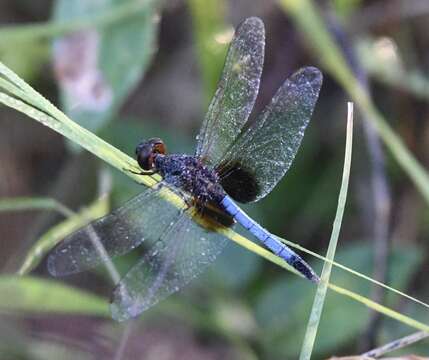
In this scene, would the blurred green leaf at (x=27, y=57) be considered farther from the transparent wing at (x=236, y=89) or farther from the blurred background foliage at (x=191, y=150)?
the transparent wing at (x=236, y=89)

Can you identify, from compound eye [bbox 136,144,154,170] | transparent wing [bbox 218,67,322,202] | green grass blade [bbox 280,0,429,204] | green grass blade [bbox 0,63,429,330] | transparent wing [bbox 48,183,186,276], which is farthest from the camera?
green grass blade [bbox 280,0,429,204]

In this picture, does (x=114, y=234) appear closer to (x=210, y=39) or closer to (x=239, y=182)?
(x=239, y=182)

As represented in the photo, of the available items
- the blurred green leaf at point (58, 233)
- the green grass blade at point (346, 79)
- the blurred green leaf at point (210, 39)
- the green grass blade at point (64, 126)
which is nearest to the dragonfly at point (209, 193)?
the blurred green leaf at point (58, 233)

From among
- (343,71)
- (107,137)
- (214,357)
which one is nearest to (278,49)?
(343,71)

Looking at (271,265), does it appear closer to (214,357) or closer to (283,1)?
(214,357)

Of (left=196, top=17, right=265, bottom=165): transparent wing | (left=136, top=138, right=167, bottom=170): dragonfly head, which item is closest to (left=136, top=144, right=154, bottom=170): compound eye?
(left=136, top=138, right=167, bottom=170): dragonfly head

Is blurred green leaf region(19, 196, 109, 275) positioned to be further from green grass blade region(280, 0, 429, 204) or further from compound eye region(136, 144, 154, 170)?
green grass blade region(280, 0, 429, 204)

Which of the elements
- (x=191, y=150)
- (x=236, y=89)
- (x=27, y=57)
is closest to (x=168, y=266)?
(x=236, y=89)

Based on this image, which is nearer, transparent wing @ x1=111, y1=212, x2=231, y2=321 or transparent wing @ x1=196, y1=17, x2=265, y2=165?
transparent wing @ x1=111, y1=212, x2=231, y2=321

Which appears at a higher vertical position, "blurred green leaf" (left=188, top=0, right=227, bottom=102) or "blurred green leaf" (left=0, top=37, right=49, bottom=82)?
"blurred green leaf" (left=0, top=37, right=49, bottom=82)
